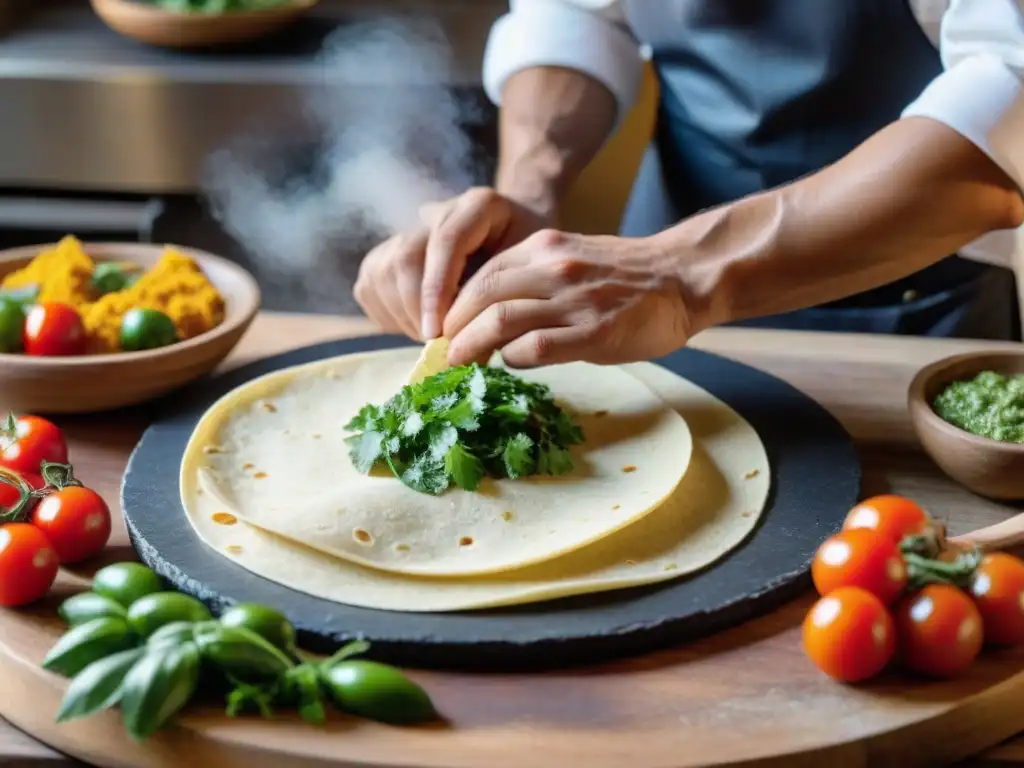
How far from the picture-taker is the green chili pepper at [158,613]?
115cm

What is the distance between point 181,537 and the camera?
1381 millimetres

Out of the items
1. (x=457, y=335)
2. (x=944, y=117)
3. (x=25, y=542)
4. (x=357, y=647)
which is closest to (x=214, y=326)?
(x=457, y=335)

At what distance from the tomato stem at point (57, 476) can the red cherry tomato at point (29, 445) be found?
0.03 metres

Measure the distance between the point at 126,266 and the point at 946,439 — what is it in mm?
1246

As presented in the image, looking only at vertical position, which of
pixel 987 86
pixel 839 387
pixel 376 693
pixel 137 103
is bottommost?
pixel 137 103

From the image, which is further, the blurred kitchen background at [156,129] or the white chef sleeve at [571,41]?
the blurred kitchen background at [156,129]

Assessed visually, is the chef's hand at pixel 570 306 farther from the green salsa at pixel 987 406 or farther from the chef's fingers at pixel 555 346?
the green salsa at pixel 987 406

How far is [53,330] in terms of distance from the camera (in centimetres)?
165

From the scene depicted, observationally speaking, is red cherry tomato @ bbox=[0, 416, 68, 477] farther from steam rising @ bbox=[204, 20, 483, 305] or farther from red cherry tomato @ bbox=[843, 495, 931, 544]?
steam rising @ bbox=[204, 20, 483, 305]

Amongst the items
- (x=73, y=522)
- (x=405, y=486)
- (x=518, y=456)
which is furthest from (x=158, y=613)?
(x=518, y=456)

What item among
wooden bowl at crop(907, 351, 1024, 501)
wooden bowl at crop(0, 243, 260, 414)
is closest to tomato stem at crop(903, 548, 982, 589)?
wooden bowl at crop(907, 351, 1024, 501)

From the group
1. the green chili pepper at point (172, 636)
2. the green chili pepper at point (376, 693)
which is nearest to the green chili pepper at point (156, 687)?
the green chili pepper at point (172, 636)

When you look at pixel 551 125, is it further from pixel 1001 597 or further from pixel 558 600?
pixel 1001 597

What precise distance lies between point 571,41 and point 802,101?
0.43 m
